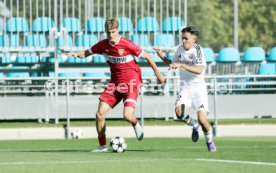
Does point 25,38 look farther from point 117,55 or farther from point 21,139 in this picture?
point 117,55

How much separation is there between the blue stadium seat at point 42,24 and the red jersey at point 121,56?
1086 cm

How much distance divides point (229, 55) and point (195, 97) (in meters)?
13.6

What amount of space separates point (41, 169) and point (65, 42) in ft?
49.0

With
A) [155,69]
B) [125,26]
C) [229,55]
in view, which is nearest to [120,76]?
[155,69]

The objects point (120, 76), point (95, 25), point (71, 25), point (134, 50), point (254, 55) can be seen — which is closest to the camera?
point (134, 50)

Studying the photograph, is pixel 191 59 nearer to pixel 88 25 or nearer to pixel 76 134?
pixel 76 134

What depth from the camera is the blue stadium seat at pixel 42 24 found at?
27.4 meters

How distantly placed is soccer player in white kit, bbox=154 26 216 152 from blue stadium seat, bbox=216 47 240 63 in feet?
42.9

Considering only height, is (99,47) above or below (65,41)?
below

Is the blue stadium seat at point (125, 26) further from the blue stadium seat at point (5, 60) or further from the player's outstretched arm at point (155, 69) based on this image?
the player's outstretched arm at point (155, 69)

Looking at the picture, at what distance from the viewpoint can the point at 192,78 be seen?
16781mm

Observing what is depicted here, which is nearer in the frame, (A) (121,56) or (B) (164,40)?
(A) (121,56)

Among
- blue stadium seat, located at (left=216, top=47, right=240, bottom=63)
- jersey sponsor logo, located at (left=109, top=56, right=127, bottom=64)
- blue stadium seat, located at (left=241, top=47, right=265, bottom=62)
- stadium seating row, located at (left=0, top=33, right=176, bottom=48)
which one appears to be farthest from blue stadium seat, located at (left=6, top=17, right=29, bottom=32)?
jersey sponsor logo, located at (left=109, top=56, right=127, bottom=64)

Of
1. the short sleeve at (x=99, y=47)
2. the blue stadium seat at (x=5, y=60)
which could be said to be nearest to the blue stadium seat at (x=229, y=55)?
the blue stadium seat at (x=5, y=60)
